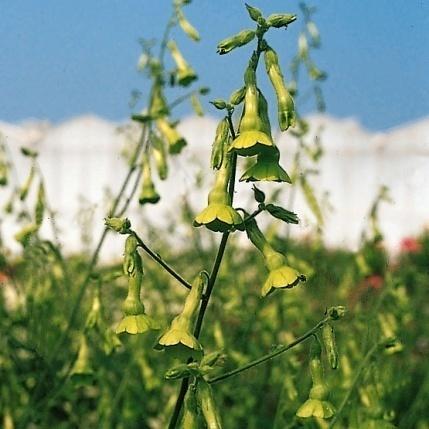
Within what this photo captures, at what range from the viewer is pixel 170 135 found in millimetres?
Answer: 2664

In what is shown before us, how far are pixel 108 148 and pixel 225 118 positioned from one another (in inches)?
344

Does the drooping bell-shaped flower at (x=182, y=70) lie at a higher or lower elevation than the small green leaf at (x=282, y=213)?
higher

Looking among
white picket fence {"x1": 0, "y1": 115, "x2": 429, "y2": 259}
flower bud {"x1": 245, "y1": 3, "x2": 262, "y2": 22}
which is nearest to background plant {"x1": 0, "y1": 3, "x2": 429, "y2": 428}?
flower bud {"x1": 245, "y1": 3, "x2": 262, "y2": 22}

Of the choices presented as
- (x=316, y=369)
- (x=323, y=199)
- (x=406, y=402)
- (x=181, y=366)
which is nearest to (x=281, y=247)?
(x=323, y=199)

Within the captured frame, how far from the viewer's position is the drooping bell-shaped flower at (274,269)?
144 centimetres

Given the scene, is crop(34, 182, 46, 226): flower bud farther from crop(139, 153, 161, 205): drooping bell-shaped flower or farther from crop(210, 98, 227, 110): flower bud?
crop(210, 98, 227, 110): flower bud

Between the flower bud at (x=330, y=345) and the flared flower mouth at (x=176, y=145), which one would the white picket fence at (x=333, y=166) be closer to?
the flared flower mouth at (x=176, y=145)

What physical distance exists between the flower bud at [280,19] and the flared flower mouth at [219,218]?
0.28 metres

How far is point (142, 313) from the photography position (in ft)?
5.22

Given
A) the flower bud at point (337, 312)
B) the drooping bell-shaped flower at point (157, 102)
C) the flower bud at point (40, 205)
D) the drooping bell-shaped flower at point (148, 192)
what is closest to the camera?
the flower bud at point (337, 312)

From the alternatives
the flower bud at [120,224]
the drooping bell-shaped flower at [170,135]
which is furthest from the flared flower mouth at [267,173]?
the drooping bell-shaped flower at [170,135]

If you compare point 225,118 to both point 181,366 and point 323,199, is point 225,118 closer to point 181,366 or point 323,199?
point 181,366

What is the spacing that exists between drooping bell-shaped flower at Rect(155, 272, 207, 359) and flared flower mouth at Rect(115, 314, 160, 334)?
82 mm

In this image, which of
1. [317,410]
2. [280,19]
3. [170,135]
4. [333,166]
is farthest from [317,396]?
[333,166]
